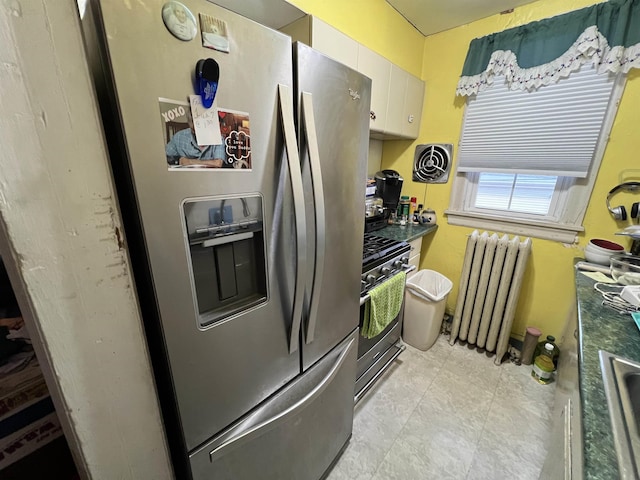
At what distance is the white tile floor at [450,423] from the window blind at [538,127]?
1.47 m

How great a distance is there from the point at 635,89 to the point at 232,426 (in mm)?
2529

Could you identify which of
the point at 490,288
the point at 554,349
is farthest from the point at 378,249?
the point at 554,349

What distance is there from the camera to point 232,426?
75 centimetres

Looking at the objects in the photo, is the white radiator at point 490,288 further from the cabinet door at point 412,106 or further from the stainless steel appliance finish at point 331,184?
the stainless steel appliance finish at point 331,184

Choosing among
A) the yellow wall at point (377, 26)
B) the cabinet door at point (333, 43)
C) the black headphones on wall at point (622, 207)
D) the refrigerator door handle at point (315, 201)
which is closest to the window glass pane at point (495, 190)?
the black headphones on wall at point (622, 207)

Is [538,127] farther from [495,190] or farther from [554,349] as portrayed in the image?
[554,349]

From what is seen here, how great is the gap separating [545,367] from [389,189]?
65.9 inches

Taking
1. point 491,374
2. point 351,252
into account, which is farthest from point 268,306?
point 491,374

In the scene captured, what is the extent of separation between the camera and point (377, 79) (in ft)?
5.18

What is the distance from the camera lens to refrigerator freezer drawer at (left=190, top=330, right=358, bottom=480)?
74 centimetres

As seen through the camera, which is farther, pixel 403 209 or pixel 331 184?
pixel 403 209

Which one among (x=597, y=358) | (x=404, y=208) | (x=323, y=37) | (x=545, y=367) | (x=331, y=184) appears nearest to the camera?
(x=597, y=358)

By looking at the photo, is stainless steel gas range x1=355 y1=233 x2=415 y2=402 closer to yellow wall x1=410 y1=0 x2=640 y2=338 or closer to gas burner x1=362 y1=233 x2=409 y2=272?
gas burner x1=362 y1=233 x2=409 y2=272

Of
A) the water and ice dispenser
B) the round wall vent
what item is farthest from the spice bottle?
the water and ice dispenser
